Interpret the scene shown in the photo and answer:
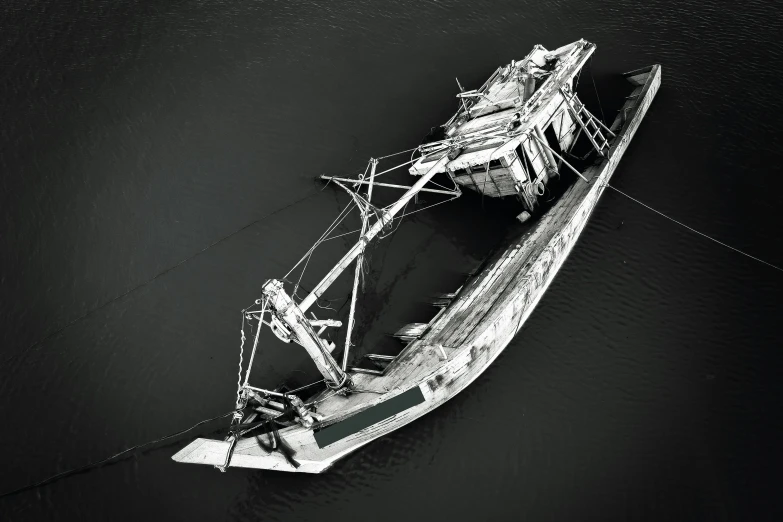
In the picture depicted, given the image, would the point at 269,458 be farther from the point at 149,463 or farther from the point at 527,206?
the point at 527,206

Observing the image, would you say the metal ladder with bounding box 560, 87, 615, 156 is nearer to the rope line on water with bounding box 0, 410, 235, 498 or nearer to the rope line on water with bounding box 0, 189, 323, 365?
the rope line on water with bounding box 0, 189, 323, 365

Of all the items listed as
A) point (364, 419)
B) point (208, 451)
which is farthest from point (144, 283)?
point (364, 419)

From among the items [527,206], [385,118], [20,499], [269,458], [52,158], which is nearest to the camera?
[269,458]

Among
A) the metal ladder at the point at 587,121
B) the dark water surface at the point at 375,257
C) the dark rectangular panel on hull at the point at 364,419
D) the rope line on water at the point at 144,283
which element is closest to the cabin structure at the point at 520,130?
the metal ladder at the point at 587,121

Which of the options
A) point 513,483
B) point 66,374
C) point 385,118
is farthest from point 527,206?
point 66,374

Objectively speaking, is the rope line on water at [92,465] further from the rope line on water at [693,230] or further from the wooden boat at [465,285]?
the rope line on water at [693,230]
